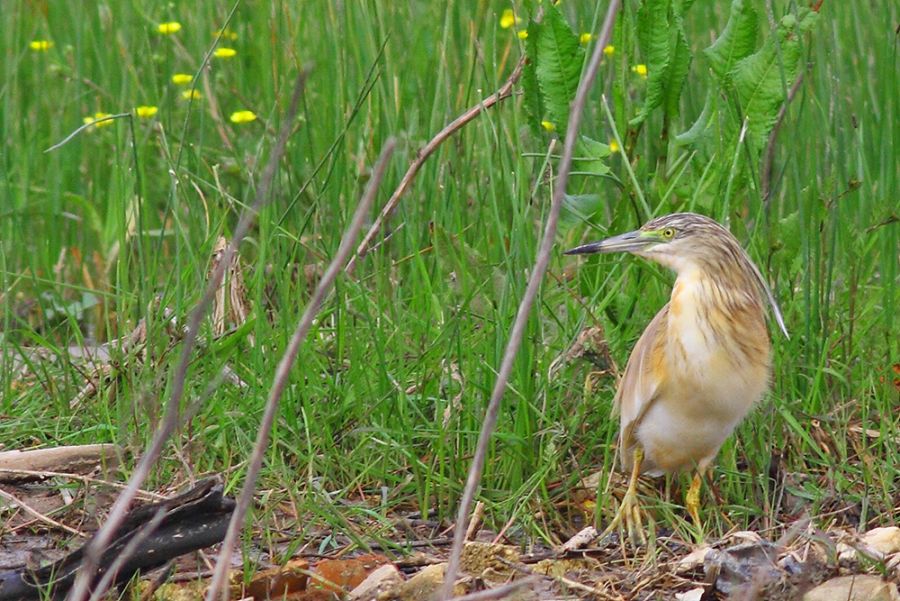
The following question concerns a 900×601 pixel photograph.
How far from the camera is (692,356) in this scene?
3.68 m

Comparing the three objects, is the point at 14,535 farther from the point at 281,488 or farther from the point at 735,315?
the point at 735,315

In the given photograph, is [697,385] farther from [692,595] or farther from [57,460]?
[57,460]

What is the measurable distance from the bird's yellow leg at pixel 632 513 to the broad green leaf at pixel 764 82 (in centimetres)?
99

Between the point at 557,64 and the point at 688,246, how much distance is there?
0.69 metres

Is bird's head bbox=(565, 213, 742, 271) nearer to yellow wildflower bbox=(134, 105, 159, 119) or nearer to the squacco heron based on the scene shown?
the squacco heron

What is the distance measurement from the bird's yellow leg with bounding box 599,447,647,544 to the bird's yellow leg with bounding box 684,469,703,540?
0.43ft

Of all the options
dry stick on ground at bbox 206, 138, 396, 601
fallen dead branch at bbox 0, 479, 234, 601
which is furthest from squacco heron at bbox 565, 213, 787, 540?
dry stick on ground at bbox 206, 138, 396, 601

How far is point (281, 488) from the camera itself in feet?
12.1

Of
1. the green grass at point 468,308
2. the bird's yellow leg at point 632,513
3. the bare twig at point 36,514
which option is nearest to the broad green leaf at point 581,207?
the green grass at point 468,308

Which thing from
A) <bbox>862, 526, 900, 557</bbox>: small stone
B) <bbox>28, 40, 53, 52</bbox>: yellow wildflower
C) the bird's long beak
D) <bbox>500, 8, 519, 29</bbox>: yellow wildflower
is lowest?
<bbox>862, 526, 900, 557</bbox>: small stone

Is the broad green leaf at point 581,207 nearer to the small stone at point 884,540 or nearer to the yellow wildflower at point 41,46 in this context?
the small stone at point 884,540

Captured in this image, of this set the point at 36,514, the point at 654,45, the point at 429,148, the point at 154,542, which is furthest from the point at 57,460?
the point at 654,45

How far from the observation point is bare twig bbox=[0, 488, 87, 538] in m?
3.40

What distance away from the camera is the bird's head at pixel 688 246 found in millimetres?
3715
